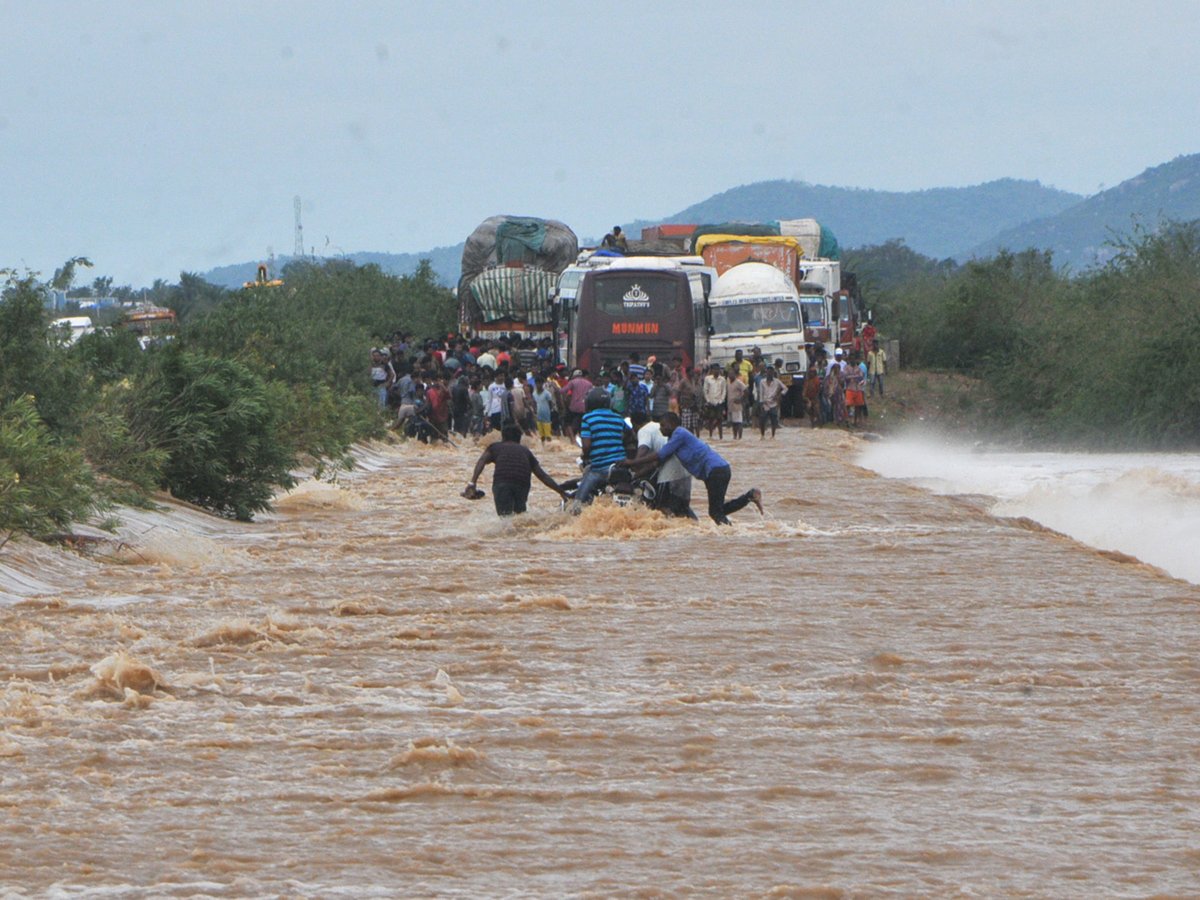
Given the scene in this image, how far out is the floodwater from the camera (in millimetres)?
5043

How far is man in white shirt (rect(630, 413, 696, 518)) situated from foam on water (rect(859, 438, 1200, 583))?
12.1 ft

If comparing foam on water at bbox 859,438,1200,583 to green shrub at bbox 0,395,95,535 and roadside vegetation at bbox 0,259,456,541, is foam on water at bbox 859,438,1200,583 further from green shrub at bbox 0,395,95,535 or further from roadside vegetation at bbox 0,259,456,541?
green shrub at bbox 0,395,95,535

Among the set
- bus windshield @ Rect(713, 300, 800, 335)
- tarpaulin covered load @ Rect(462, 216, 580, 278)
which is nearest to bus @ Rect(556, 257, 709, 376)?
bus windshield @ Rect(713, 300, 800, 335)

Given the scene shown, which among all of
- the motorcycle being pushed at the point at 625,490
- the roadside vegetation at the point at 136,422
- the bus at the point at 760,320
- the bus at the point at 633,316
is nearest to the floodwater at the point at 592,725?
the roadside vegetation at the point at 136,422

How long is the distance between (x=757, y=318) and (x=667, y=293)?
10.7 ft

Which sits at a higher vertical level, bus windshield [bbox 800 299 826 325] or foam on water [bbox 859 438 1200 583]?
bus windshield [bbox 800 299 826 325]

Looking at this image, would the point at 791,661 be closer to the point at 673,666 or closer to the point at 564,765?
the point at 673,666

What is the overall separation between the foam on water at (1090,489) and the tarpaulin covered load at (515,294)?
17212 millimetres

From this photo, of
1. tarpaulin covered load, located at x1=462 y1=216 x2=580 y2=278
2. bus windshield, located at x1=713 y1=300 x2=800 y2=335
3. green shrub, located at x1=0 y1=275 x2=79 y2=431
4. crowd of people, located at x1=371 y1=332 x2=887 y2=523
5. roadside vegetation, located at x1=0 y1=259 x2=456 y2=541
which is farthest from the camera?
tarpaulin covered load, located at x1=462 y1=216 x2=580 y2=278

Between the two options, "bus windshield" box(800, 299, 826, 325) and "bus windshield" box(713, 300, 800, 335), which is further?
"bus windshield" box(800, 299, 826, 325)

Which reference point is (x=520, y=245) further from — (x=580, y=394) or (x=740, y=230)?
(x=580, y=394)

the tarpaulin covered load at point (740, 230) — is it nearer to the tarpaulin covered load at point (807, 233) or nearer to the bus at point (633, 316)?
the tarpaulin covered load at point (807, 233)

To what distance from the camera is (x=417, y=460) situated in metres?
25.5

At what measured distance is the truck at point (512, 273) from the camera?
45906 millimetres
